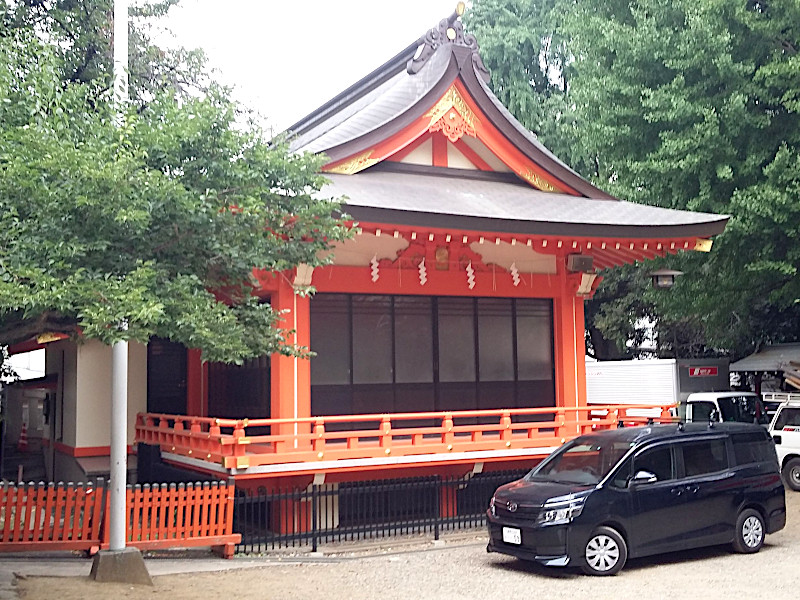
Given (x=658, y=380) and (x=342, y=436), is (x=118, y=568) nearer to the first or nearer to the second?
(x=342, y=436)

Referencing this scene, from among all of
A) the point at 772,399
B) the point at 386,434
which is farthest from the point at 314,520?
the point at 772,399

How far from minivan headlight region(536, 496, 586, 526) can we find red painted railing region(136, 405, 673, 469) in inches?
128

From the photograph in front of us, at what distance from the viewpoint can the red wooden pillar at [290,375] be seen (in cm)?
1412

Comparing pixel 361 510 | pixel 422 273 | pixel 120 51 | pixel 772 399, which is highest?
pixel 120 51

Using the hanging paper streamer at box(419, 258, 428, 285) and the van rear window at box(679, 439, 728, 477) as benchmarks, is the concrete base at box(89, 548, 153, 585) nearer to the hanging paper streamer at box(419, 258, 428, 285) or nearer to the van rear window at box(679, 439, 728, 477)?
the van rear window at box(679, 439, 728, 477)

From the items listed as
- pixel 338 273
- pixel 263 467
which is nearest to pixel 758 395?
pixel 338 273

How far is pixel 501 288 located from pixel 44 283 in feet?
35.8

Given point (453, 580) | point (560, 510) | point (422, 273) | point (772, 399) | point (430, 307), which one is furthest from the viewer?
point (772, 399)

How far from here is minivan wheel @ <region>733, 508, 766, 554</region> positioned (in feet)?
39.2

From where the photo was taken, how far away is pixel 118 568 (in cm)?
1019

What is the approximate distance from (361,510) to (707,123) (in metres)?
11.6

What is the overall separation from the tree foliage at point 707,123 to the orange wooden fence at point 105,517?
13213 millimetres

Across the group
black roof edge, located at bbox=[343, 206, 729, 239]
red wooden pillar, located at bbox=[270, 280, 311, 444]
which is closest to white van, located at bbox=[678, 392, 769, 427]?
black roof edge, located at bbox=[343, 206, 729, 239]

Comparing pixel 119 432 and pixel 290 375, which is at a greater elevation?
pixel 290 375
